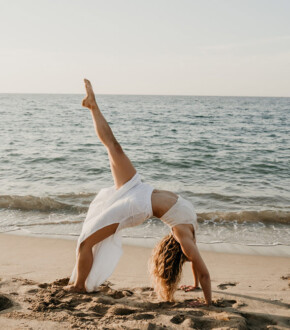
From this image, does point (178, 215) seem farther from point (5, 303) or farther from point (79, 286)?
point (5, 303)

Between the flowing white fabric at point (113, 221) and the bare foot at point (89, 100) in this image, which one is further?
the bare foot at point (89, 100)

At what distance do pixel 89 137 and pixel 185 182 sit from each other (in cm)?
1171

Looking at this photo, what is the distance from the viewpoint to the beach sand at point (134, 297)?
10.2 ft

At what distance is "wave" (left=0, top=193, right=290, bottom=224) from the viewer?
7.64 m

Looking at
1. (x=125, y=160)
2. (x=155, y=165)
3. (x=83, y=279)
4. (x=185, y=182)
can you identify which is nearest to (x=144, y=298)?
(x=83, y=279)

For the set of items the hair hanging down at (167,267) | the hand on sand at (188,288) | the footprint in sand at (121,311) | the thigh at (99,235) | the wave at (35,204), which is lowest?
the wave at (35,204)

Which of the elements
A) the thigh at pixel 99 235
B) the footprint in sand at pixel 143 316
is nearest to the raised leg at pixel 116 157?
the thigh at pixel 99 235

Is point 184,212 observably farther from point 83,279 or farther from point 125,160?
point 83,279

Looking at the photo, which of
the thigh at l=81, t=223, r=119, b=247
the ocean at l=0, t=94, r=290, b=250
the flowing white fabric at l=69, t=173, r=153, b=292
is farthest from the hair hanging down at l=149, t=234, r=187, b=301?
the ocean at l=0, t=94, r=290, b=250

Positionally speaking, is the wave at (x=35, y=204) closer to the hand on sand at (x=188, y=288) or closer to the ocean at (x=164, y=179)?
the ocean at (x=164, y=179)

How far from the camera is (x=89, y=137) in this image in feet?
70.8

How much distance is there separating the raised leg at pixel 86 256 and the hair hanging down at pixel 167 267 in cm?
57

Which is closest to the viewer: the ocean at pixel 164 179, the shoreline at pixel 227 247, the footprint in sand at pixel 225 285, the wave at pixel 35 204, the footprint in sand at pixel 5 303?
the footprint in sand at pixel 5 303

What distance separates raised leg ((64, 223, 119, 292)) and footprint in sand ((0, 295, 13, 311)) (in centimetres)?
57
